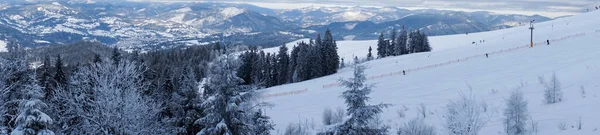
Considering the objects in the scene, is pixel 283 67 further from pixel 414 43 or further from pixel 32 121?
pixel 32 121

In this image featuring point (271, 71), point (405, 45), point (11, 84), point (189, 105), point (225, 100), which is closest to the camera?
point (225, 100)

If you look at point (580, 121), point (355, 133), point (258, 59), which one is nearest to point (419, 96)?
point (580, 121)

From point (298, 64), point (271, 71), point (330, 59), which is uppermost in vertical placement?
point (330, 59)

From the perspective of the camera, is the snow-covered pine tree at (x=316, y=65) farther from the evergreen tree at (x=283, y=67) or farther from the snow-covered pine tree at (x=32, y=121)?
the snow-covered pine tree at (x=32, y=121)

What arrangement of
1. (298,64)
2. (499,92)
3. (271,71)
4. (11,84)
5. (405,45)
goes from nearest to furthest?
(11,84), (499,92), (298,64), (271,71), (405,45)

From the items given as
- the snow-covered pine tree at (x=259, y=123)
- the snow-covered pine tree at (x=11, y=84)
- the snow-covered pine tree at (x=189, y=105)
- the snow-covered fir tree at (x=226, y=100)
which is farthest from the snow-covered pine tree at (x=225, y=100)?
the snow-covered pine tree at (x=11, y=84)

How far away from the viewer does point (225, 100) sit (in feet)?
47.2

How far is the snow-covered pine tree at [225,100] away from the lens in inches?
556

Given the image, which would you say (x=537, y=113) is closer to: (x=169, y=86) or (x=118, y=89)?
(x=118, y=89)

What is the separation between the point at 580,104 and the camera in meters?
16.0

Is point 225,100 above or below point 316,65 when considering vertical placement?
above

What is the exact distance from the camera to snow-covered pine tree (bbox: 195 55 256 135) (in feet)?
46.3

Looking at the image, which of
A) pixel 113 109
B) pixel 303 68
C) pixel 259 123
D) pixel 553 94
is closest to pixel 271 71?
pixel 303 68

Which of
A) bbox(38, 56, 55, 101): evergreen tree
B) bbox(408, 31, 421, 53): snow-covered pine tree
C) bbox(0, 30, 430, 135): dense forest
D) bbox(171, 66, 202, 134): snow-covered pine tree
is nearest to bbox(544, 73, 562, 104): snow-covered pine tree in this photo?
bbox(0, 30, 430, 135): dense forest
